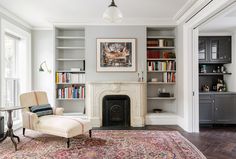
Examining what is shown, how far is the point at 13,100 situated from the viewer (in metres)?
5.29

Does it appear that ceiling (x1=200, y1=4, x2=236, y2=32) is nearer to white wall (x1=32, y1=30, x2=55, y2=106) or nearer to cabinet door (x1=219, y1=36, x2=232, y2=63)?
cabinet door (x1=219, y1=36, x2=232, y2=63)

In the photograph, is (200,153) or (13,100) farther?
(13,100)

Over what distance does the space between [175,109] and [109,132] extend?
2.08 meters

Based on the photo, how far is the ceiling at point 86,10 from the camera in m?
4.07

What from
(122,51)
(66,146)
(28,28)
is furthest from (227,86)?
(28,28)

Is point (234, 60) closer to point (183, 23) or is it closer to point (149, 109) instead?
point (183, 23)

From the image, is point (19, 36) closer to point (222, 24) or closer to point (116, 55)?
point (116, 55)

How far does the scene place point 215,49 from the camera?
553cm

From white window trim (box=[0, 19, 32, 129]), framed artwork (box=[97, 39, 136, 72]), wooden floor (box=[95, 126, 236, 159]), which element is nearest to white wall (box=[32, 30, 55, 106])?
white window trim (box=[0, 19, 32, 129])

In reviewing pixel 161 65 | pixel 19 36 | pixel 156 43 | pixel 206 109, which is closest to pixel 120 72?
pixel 161 65

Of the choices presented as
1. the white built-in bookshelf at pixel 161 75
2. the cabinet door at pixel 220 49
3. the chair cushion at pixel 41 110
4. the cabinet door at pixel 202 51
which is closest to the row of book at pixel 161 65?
the white built-in bookshelf at pixel 161 75

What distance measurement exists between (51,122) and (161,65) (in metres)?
3.16

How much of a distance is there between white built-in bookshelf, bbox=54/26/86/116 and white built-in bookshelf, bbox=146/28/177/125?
5.99 feet

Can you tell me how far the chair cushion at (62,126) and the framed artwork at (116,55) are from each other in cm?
185
